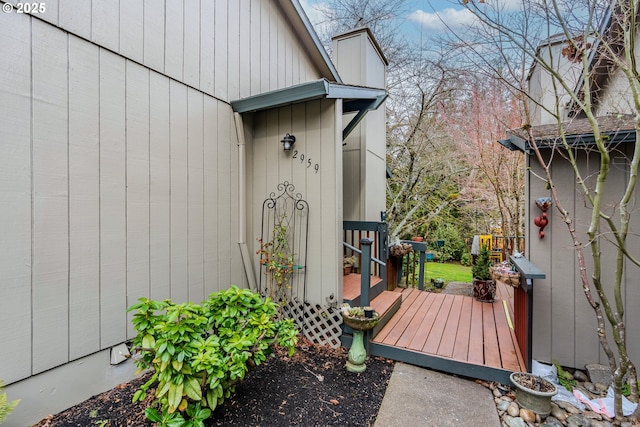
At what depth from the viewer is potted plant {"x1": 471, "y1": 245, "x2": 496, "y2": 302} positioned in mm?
5255

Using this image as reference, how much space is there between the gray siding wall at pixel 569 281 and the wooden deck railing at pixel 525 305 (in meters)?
0.15

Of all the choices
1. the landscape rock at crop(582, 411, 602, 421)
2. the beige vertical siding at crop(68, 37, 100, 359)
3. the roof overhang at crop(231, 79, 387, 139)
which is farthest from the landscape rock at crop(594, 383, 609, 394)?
the beige vertical siding at crop(68, 37, 100, 359)

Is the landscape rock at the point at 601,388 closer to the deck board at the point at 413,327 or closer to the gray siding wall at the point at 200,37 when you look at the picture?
the deck board at the point at 413,327

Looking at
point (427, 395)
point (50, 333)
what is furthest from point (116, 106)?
point (427, 395)

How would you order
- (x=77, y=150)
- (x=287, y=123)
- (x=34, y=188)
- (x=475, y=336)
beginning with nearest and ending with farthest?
(x=34, y=188)
(x=77, y=150)
(x=475, y=336)
(x=287, y=123)

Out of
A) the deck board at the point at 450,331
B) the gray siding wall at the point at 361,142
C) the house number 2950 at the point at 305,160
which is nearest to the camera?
the deck board at the point at 450,331

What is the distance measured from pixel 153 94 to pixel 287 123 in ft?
5.27

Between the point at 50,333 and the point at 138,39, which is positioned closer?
the point at 50,333

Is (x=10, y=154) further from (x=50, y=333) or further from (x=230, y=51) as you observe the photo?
(x=230, y=51)

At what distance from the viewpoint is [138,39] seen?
3.01 meters

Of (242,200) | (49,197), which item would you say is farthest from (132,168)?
(242,200)

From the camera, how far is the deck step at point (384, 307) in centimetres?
369

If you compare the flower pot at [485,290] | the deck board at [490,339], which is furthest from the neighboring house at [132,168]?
the flower pot at [485,290]

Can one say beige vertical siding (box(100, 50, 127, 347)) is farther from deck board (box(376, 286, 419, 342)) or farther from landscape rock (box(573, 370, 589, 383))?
landscape rock (box(573, 370, 589, 383))
